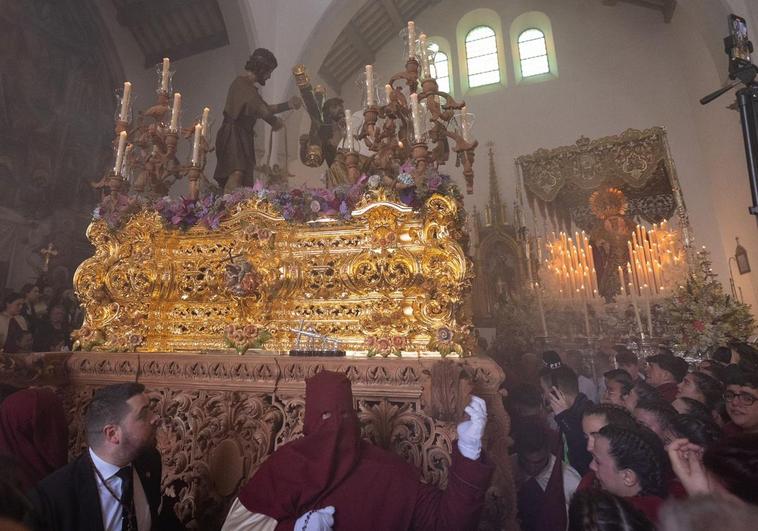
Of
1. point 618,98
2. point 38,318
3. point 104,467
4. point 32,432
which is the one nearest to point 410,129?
point 104,467

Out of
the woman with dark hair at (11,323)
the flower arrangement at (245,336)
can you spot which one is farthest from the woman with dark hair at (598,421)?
the woman with dark hair at (11,323)

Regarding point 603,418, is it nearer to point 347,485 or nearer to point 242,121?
point 347,485

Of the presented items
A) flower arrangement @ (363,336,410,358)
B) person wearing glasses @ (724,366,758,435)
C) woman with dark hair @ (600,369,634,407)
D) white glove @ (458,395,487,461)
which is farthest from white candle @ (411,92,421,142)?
person wearing glasses @ (724,366,758,435)

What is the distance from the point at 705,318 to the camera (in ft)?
17.2

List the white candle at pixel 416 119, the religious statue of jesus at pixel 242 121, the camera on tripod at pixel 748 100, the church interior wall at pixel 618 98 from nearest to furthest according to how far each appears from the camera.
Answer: the camera on tripod at pixel 748 100
the white candle at pixel 416 119
the religious statue of jesus at pixel 242 121
the church interior wall at pixel 618 98

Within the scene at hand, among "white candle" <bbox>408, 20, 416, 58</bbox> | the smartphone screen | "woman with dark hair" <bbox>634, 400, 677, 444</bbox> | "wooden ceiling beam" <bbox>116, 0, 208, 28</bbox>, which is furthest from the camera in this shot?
"wooden ceiling beam" <bbox>116, 0, 208, 28</bbox>

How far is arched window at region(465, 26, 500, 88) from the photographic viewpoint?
457 inches

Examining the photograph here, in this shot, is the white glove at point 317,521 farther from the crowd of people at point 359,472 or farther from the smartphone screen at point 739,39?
the smartphone screen at point 739,39

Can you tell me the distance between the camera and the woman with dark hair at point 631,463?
1.49 meters

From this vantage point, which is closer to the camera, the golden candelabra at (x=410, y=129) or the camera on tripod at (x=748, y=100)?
the camera on tripod at (x=748, y=100)

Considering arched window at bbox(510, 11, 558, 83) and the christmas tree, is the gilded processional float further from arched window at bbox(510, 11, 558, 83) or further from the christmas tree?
arched window at bbox(510, 11, 558, 83)

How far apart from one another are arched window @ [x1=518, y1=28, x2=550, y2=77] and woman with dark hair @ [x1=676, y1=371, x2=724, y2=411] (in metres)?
10.7

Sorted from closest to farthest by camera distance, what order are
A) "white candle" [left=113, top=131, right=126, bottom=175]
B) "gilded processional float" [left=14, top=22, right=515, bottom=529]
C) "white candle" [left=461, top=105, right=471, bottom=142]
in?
"gilded processional float" [left=14, top=22, right=515, bottom=529], "white candle" [left=113, top=131, right=126, bottom=175], "white candle" [left=461, top=105, right=471, bottom=142]

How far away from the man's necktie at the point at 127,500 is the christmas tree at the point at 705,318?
638 cm
